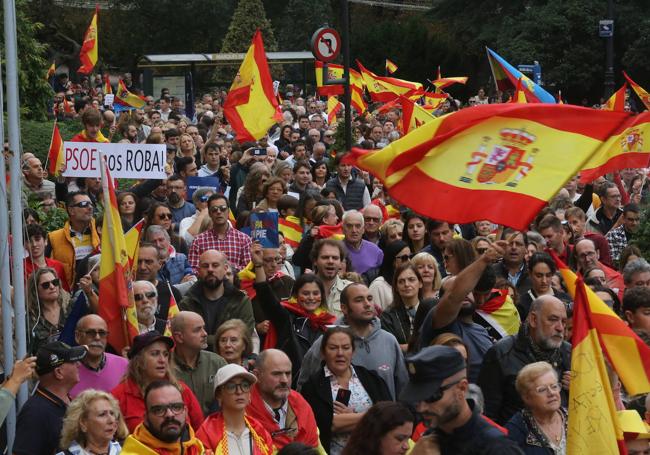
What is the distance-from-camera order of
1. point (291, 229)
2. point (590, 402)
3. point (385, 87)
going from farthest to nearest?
point (385, 87)
point (291, 229)
point (590, 402)

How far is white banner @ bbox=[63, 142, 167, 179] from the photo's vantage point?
37.3 feet

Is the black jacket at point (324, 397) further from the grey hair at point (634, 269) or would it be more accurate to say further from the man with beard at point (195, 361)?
the grey hair at point (634, 269)

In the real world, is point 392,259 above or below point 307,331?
above

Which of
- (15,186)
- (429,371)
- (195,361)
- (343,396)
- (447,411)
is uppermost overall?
(15,186)

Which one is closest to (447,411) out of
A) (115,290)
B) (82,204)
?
(115,290)

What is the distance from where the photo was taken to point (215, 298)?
373 inches

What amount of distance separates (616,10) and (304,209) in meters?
30.3

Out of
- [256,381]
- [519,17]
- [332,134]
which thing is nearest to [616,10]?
[519,17]

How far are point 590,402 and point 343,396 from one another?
1.71 meters

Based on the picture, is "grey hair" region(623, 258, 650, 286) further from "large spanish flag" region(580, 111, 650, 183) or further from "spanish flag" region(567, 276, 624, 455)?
"spanish flag" region(567, 276, 624, 455)

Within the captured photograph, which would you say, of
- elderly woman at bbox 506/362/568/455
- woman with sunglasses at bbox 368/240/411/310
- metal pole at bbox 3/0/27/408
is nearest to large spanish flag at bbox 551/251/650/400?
elderly woman at bbox 506/362/568/455

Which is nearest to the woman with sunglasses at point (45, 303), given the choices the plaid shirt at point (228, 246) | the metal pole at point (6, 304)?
the metal pole at point (6, 304)

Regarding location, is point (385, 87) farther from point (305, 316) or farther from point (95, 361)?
point (95, 361)

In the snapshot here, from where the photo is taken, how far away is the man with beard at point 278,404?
7.52 meters
